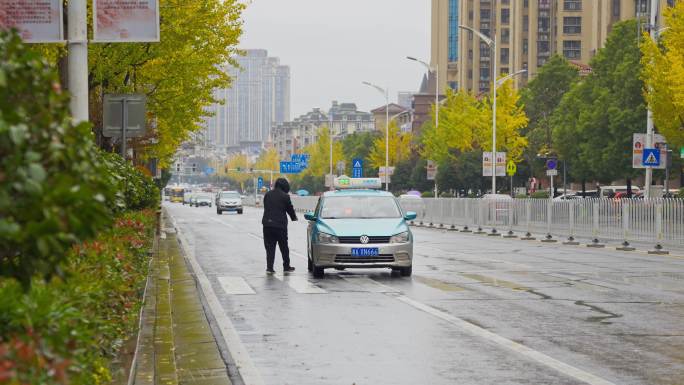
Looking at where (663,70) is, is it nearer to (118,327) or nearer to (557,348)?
(557,348)

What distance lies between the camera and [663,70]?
45.3 m

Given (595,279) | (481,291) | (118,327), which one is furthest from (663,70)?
(118,327)

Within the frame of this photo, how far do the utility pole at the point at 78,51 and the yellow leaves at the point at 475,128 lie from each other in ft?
215

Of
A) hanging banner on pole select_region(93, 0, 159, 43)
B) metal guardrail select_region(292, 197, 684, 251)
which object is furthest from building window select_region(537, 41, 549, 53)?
hanging banner on pole select_region(93, 0, 159, 43)

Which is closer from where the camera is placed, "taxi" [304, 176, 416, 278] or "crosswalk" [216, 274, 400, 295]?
"crosswalk" [216, 274, 400, 295]

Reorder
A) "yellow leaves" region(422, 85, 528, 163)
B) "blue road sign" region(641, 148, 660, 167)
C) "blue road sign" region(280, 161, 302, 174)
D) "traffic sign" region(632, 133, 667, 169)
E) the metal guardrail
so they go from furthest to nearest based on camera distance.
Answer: "blue road sign" region(280, 161, 302, 174), "yellow leaves" region(422, 85, 528, 163), "traffic sign" region(632, 133, 667, 169), "blue road sign" region(641, 148, 660, 167), the metal guardrail

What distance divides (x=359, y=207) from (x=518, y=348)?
11010 mm

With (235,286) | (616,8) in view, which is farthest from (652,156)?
(616,8)

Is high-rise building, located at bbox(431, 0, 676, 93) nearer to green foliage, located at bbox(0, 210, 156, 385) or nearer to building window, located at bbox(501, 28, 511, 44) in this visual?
building window, located at bbox(501, 28, 511, 44)

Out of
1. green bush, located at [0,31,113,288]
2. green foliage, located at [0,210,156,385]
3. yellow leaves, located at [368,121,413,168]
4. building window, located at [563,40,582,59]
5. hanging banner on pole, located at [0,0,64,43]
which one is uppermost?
building window, located at [563,40,582,59]

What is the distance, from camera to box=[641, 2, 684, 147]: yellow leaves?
42625mm

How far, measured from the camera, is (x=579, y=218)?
124 feet

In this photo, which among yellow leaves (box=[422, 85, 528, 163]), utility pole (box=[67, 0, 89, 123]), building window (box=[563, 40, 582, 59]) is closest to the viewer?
utility pole (box=[67, 0, 89, 123])

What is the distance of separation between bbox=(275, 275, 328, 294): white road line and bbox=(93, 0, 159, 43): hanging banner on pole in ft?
16.3
